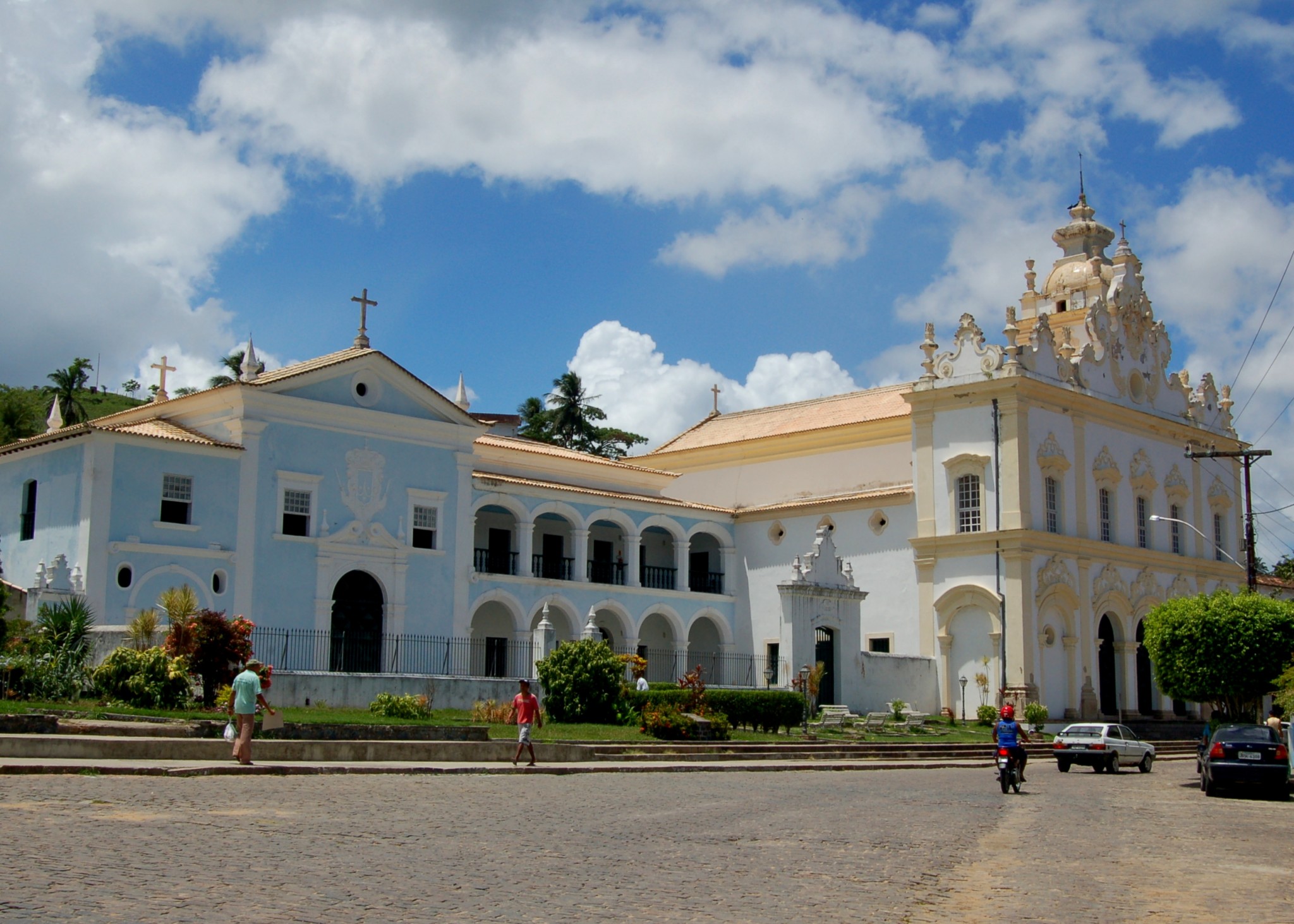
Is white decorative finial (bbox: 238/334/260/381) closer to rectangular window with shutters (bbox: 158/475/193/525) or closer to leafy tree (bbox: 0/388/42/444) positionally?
rectangular window with shutters (bbox: 158/475/193/525)

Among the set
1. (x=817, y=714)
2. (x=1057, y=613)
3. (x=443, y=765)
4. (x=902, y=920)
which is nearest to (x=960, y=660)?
(x=1057, y=613)

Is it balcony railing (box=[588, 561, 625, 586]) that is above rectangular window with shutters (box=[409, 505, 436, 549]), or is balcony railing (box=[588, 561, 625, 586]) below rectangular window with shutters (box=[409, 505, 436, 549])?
below

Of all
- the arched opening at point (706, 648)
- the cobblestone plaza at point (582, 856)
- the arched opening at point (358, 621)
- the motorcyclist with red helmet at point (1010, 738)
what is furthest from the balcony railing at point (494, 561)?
the cobblestone plaza at point (582, 856)

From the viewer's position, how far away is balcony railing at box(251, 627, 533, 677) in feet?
98.1

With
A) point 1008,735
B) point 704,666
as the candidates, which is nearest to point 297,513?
point 704,666

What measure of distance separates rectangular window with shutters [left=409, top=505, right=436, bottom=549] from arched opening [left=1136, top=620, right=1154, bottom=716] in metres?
22.9

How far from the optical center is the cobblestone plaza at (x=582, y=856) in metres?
8.44

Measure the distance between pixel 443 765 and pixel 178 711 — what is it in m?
4.93

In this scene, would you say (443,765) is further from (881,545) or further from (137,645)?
(881,545)

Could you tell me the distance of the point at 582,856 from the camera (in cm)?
1080

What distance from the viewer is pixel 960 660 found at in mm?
39875

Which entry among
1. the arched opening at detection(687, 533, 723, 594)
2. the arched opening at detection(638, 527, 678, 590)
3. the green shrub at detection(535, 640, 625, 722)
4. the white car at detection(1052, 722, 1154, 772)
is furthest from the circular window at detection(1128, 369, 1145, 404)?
the green shrub at detection(535, 640, 625, 722)

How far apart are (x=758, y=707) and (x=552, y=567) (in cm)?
1404

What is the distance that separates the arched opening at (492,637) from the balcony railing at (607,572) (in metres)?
3.21
